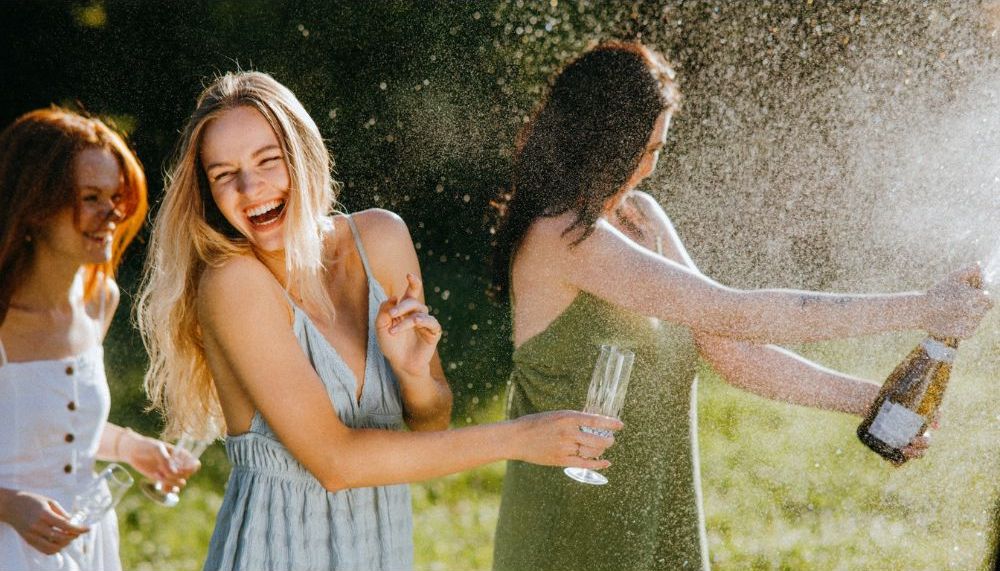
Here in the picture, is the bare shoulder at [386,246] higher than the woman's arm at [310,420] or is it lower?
higher

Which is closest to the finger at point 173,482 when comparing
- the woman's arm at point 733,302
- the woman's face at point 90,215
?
the woman's face at point 90,215

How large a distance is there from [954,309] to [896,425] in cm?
33

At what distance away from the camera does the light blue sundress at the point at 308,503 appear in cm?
140

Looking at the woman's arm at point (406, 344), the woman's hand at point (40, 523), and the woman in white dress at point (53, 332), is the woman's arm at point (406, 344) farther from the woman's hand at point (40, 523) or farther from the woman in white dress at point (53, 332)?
the woman's hand at point (40, 523)

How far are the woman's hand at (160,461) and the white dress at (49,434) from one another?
9 cm

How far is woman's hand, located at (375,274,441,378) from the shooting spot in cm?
130

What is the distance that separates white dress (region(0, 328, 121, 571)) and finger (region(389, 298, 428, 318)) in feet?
1.99

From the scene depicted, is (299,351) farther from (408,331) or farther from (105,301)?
(105,301)

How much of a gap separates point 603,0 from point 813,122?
467mm

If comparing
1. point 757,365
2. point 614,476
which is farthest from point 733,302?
point 614,476

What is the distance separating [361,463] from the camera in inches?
51.9

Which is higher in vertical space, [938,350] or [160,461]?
[160,461]

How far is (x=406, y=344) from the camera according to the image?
4.51ft

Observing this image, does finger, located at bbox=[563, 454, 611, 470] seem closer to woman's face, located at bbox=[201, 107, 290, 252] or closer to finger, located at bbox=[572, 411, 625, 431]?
finger, located at bbox=[572, 411, 625, 431]
